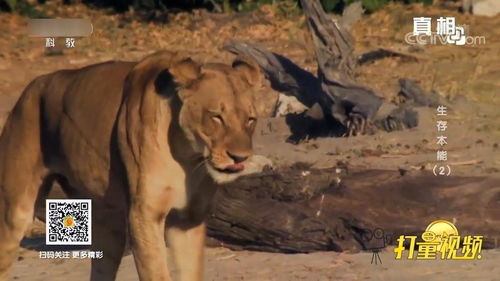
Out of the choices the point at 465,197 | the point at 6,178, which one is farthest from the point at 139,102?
the point at 465,197

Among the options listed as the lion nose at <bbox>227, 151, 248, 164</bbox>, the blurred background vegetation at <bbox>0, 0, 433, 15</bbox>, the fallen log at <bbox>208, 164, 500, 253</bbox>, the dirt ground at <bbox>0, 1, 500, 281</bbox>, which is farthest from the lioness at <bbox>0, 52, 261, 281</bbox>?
the blurred background vegetation at <bbox>0, 0, 433, 15</bbox>

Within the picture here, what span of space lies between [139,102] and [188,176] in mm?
218

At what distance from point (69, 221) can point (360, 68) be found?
9.49ft

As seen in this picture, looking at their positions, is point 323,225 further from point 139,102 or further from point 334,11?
point 334,11

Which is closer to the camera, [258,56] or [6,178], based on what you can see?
[6,178]

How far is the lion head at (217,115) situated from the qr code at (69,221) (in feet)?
2.22

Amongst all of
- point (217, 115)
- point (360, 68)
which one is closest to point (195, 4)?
point (360, 68)

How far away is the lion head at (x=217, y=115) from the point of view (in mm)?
4035

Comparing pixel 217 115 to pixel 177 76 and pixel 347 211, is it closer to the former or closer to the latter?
pixel 177 76

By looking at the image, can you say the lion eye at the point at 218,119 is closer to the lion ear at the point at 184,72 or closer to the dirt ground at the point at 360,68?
the lion ear at the point at 184,72

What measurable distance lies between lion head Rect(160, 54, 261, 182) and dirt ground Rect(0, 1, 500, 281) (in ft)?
5.13

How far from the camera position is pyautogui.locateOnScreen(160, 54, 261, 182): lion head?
4.04 meters

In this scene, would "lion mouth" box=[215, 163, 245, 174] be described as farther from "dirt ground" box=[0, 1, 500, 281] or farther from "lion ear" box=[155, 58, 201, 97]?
Answer: "dirt ground" box=[0, 1, 500, 281]

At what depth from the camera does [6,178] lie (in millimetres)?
4727
